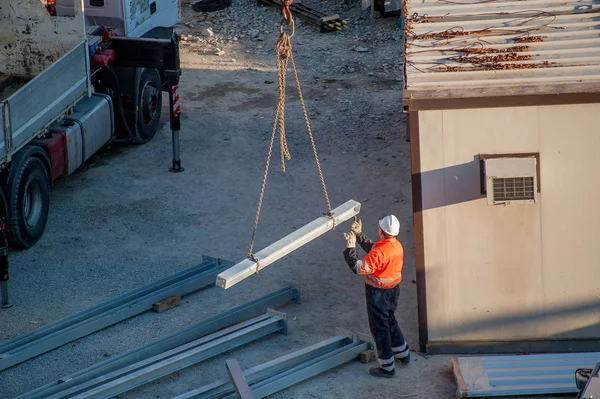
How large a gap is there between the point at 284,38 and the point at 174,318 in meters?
4.05

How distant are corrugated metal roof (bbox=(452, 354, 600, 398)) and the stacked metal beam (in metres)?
1.20

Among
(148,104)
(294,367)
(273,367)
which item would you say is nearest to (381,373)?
(294,367)

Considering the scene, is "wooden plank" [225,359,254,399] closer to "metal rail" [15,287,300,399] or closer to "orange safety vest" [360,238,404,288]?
"metal rail" [15,287,300,399]

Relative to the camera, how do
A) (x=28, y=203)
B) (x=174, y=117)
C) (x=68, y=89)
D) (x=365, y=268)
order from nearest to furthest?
(x=365, y=268)
(x=28, y=203)
(x=68, y=89)
(x=174, y=117)

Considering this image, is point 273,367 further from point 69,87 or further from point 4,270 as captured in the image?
point 69,87

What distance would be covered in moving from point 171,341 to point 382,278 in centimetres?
243

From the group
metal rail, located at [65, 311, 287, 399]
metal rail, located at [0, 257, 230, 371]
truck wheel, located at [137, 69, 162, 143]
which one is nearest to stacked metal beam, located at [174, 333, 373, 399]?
metal rail, located at [65, 311, 287, 399]

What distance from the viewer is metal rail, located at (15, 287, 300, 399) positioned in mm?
10188

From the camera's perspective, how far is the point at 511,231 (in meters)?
10.9

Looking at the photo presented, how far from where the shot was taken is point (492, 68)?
10.9m

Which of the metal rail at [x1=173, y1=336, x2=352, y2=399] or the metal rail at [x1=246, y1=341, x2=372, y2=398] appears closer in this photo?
the metal rail at [x1=173, y1=336, x2=352, y2=399]

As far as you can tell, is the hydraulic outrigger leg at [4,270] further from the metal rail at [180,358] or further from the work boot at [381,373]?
the work boot at [381,373]

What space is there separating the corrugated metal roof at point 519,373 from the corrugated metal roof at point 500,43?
9.28 feet

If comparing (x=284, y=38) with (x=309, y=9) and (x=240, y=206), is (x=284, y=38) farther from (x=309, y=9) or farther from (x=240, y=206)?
(x=309, y=9)
